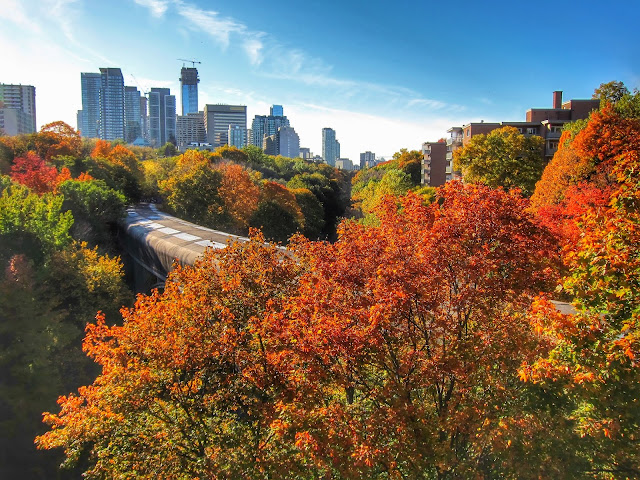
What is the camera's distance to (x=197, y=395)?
10.5m

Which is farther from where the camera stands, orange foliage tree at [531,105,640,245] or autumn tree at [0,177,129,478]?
orange foliage tree at [531,105,640,245]

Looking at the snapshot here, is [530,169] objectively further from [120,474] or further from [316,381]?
[120,474]

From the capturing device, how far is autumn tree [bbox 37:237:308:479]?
924 cm

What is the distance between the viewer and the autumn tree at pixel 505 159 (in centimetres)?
3956

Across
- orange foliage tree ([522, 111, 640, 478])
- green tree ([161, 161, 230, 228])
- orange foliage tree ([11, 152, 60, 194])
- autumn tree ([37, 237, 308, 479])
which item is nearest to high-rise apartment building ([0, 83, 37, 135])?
orange foliage tree ([11, 152, 60, 194])

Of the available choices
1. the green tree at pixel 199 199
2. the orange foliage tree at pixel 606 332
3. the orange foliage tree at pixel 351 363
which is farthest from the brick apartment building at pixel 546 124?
the orange foliage tree at pixel 606 332

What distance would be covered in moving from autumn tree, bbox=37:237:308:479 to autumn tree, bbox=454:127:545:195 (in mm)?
34147

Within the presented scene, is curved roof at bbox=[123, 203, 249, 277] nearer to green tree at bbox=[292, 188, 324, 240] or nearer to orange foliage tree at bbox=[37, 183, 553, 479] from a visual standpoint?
orange foliage tree at bbox=[37, 183, 553, 479]

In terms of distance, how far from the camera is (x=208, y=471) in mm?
8836

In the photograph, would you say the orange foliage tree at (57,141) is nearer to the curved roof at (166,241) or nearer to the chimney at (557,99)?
the curved roof at (166,241)

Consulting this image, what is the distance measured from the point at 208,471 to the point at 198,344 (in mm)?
2649

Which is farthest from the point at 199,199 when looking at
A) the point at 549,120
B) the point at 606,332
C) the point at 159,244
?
the point at 549,120

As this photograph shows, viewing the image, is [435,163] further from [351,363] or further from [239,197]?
[351,363]

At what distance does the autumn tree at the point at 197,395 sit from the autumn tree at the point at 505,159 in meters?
34.1
